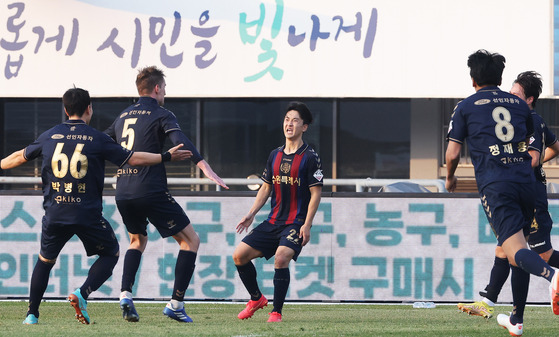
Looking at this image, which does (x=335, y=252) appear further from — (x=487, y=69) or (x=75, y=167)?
(x=487, y=69)

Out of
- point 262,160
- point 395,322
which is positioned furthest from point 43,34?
point 395,322

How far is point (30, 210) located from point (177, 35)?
5.18 m

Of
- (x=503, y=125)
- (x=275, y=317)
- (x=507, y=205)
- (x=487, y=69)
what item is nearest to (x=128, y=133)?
(x=275, y=317)

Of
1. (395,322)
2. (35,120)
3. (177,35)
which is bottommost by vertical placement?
(395,322)

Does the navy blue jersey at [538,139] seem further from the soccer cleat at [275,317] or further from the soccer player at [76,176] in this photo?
the soccer player at [76,176]

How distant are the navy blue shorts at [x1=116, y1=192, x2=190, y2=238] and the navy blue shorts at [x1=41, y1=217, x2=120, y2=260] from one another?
0.27 metres

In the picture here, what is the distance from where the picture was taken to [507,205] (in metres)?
7.18

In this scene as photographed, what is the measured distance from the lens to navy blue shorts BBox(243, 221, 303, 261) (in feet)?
29.2

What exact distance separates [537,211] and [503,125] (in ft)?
4.63

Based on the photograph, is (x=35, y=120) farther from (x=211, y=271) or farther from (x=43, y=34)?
(x=211, y=271)

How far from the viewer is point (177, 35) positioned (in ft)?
52.6

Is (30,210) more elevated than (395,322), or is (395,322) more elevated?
(30,210)

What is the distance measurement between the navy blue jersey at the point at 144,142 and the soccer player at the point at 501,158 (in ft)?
8.19

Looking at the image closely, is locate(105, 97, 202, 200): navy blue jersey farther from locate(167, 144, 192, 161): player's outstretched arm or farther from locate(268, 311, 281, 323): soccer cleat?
locate(268, 311, 281, 323): soccer cleat
